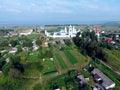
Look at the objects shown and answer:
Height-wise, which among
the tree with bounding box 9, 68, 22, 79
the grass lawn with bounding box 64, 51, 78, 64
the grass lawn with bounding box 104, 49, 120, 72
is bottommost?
the grass lawn with bounding box 64, 51, 78, 64

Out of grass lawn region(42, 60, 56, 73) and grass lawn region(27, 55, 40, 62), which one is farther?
grass lawn region(27, 55, 40, 62)

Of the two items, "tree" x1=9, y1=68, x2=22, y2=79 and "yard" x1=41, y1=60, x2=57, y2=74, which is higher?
"tree" x1=9, y1=68, x2=22, y2=79

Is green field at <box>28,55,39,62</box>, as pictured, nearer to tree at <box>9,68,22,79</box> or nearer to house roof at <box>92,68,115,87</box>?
Result: tree at <box>9,68,22,79</box>

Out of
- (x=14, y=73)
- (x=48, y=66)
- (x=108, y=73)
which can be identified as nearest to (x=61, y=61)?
(x=48, y=66)

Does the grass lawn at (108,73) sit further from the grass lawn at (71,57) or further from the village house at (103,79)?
the grass lawn at (71,57)

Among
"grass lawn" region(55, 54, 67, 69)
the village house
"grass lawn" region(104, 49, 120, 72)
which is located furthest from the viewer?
"grass lawn" region(55, 54, 67, 69)

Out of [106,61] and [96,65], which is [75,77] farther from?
[106,61]

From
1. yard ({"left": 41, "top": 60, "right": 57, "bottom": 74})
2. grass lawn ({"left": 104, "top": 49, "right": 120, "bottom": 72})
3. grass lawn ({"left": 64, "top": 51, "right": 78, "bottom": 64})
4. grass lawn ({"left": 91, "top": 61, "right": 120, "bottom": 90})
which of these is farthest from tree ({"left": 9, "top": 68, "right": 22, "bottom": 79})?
grass lawn ({"left": 104, "top": 49, "right": 120, "bottom": 72})

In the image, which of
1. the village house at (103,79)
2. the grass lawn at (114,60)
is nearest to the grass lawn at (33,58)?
the village house at (103,79)

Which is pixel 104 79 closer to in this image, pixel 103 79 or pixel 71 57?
pixel 103 79
